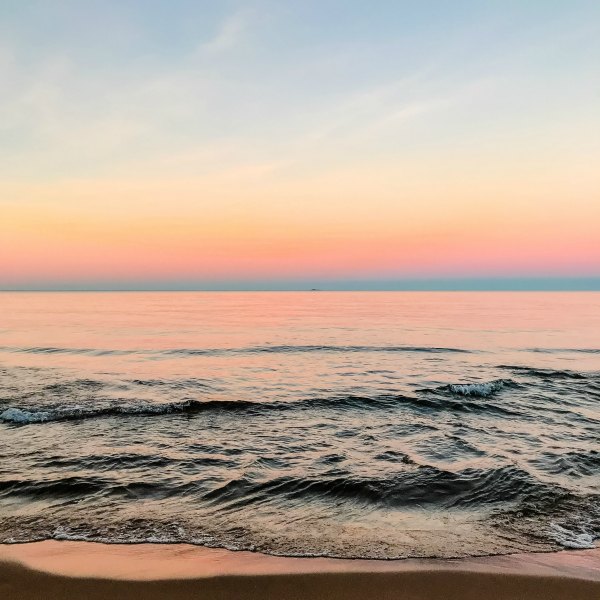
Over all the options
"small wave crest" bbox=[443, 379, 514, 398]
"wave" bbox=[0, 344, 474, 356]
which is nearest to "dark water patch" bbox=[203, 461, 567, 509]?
"small wave crest" bbox=[443, 379, 514, 398]

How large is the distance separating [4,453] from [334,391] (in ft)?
38.0

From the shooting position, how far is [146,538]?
6945 mm

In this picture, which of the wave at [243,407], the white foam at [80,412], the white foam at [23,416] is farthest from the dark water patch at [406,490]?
the white foam at [23,416]

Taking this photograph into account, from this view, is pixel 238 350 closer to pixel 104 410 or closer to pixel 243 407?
pixel 243 407

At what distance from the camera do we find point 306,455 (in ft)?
36.6

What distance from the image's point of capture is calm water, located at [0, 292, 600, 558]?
7.35 metres

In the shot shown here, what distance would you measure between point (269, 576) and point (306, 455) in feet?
17.8

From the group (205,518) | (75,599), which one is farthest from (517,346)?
(75,599)

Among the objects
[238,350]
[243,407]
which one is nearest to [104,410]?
[243,407]

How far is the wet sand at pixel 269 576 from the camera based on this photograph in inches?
213

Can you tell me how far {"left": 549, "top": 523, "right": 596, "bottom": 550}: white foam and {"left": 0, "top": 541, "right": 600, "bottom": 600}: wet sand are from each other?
21 centimetres

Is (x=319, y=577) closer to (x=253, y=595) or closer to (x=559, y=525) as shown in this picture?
(x=253, y=595)

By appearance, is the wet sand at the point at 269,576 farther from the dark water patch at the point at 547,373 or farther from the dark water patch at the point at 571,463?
the dark water patch at the point at 547,373

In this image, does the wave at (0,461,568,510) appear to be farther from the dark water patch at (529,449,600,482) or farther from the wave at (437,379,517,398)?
the wave at (437,379,517,398)
